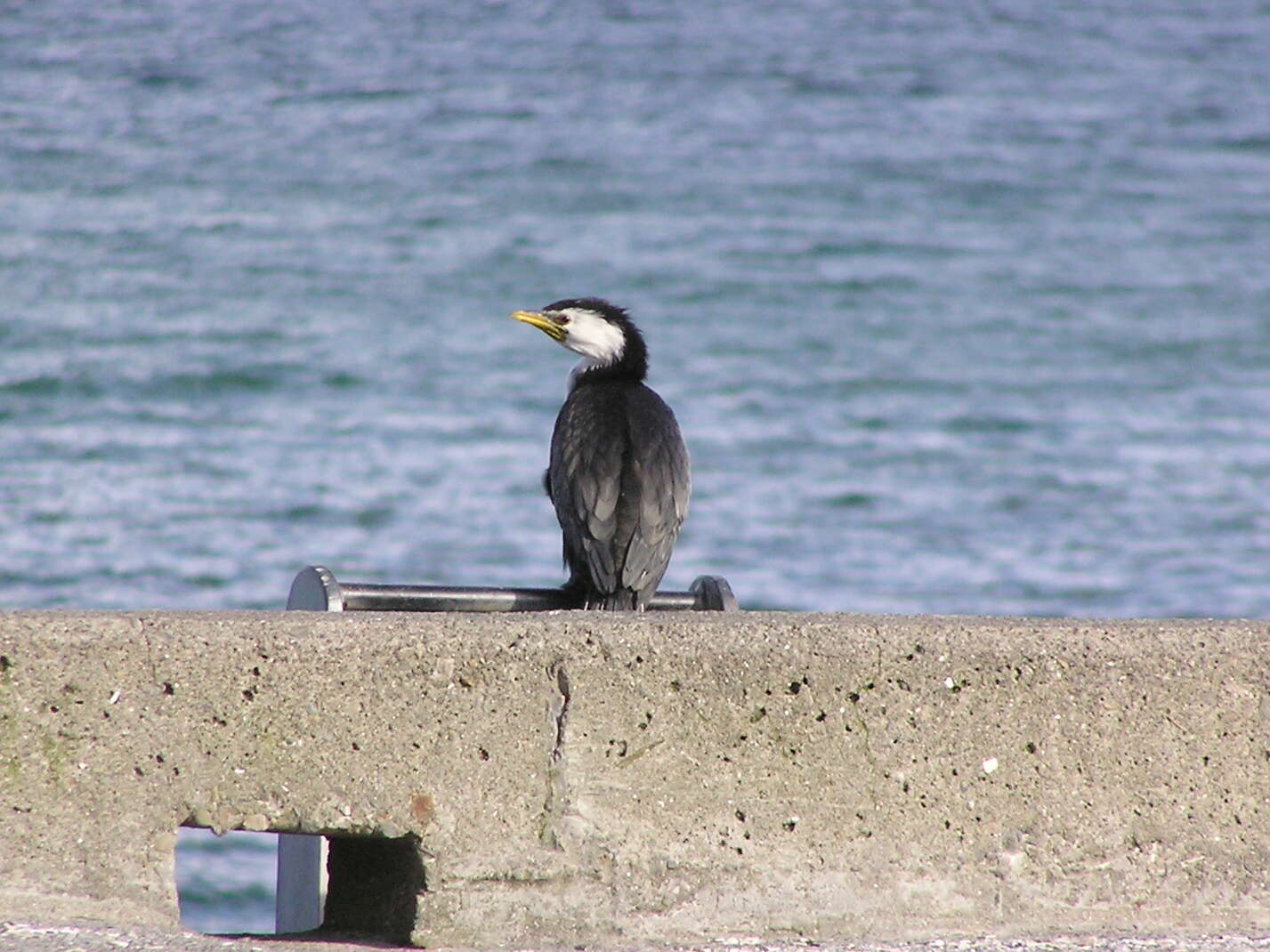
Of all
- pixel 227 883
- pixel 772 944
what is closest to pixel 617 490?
pixel 772 944

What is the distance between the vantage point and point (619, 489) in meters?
4.76

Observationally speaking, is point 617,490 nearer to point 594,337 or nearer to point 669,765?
point 594,337

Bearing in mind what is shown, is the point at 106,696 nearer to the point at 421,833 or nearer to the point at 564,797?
the point at 421,833

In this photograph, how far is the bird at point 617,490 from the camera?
465 centimetres

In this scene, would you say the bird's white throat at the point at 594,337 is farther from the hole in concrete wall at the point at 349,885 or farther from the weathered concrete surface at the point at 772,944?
the weathered concrete surface at the point at 772,944

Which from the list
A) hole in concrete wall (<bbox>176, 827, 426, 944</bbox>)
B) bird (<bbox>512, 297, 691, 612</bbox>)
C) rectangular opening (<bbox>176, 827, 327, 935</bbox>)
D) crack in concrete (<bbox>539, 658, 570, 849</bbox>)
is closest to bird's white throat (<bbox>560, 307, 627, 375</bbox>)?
bird (<bbox>512, 297, 691, 612</bbox>)

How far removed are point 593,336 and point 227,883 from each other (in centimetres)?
595

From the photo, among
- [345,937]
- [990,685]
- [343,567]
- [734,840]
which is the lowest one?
[343,567]

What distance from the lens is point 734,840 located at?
313 cm

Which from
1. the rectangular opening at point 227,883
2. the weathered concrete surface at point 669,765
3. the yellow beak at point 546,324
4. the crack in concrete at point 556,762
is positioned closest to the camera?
the weathered concrete surface at point 669,765

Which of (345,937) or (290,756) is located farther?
(345,937)

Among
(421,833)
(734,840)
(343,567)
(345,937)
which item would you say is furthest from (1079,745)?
(343,567)

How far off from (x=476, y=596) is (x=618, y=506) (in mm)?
1099

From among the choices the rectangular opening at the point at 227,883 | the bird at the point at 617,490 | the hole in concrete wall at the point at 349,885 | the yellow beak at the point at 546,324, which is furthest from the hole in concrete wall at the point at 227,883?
the hole in concrete wall at the point at 349,885
